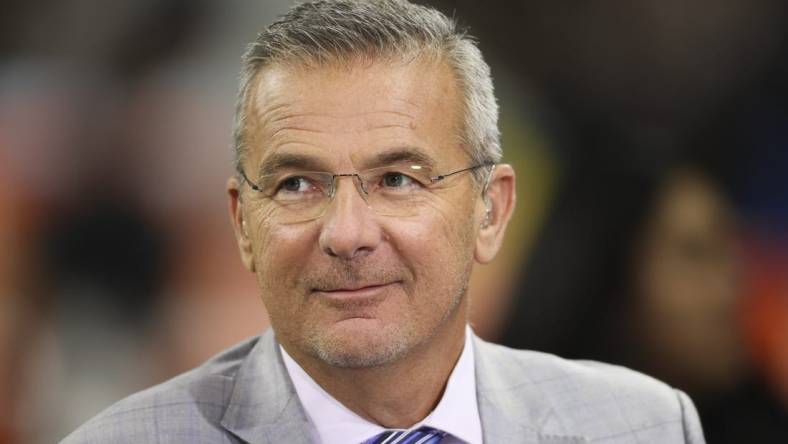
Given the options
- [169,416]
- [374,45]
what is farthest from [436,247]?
[169,416]

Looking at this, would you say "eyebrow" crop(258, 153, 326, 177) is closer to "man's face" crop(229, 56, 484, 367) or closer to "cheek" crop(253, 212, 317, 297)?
"man's face" crop(229, 56, 484, 367)

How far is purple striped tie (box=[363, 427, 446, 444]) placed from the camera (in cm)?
300

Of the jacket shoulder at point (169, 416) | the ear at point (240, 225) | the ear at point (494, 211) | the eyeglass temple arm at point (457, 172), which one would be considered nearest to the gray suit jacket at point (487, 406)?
the jacket shoulder at point (169, 416)

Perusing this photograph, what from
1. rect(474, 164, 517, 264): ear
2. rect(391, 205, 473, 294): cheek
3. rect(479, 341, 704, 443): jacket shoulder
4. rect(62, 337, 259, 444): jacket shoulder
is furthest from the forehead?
rect(479, 341, 704, 443): jacket shoulder

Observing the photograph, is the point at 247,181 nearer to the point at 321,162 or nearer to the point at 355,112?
the point at 321,162

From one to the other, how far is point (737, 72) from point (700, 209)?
59cm

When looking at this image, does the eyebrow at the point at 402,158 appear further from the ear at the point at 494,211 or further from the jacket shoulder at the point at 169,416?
the jacket shoulder at the point at 169,416

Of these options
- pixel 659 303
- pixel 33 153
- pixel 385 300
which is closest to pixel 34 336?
pixel 33 153

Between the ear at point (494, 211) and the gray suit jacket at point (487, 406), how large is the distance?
1.13 feet

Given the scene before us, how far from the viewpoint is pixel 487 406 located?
3207mm

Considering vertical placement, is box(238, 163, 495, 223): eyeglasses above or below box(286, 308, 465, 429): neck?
above

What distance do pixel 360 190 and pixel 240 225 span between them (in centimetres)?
55

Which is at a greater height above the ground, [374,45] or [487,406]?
[374,45]

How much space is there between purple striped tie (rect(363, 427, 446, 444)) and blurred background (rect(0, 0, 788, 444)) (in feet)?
4.47
